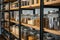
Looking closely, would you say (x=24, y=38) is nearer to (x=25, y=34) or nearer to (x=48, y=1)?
(x=25, y=34)

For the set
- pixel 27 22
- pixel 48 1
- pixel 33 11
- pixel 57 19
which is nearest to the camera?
pixel 57 19

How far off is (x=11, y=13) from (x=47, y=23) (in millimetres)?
2412

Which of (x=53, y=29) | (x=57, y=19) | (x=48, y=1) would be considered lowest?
(x=53, y=29)

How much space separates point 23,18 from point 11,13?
4.34ft

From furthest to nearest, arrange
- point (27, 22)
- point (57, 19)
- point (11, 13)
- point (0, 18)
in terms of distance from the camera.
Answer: point (0, 18) < point (11, 13) < point (27, 22) < point (57, 19)

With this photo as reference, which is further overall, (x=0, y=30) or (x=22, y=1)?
(x=0, y=30)

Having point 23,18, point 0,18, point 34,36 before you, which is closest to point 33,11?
point 23,18

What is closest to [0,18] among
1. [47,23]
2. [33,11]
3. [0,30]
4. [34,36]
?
[0,30]

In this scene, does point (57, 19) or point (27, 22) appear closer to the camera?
point (57, 19)

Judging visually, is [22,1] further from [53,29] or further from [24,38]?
[53,29]

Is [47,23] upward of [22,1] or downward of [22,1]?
downward

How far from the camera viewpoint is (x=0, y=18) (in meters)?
5.40

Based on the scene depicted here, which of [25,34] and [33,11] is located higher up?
[33,11]

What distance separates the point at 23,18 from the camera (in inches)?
106
